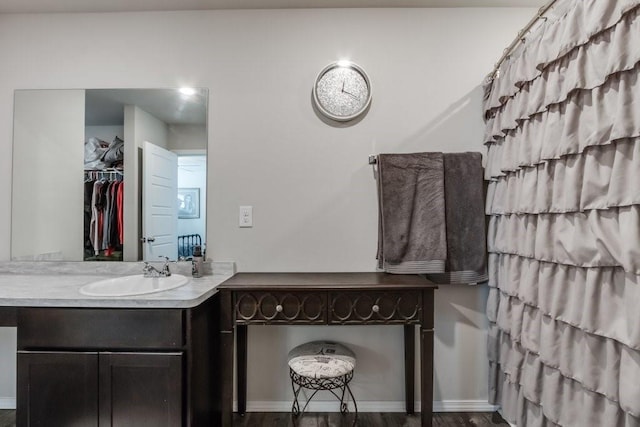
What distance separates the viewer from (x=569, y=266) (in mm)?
1261

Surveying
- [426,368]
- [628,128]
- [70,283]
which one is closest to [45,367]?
[70,283]

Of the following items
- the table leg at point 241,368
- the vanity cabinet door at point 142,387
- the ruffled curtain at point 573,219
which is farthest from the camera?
the table leg at point 241,368

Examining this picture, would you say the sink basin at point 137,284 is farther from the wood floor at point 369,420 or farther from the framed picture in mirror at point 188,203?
the wood floor at point 369,420

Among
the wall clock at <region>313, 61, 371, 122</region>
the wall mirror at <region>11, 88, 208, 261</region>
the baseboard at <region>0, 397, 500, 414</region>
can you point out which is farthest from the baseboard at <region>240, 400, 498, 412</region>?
the wall clock at <region>313, 61, 371, 122</region>

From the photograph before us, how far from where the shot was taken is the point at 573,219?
1.25 metres

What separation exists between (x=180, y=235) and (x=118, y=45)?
1.21 m

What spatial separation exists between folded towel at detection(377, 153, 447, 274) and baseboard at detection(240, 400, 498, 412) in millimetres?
820

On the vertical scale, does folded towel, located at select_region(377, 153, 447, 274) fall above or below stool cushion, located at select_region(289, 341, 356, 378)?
above

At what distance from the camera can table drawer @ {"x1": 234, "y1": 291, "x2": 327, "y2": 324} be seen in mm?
1643

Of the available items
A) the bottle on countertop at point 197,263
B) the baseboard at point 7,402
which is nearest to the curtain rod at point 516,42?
the bottle on countertop at point 197,263

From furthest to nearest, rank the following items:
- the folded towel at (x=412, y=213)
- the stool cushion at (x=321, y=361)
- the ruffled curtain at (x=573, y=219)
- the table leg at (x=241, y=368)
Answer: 1. the table leg at (x=241, y=368)
2. the folded towel at (x=412, y=213)
3. the stool cushion at (x=321, y=361)
4. the ruffled curtain at (x=573, y=219)

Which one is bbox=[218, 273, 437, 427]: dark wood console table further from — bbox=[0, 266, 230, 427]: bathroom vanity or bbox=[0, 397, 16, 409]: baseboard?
bbox=[0, 397, 16, 409]: baseboard

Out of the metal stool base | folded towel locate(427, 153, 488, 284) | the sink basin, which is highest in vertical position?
folded towel locate(427, 153, 488, 284)

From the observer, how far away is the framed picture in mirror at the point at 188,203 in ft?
6.64
